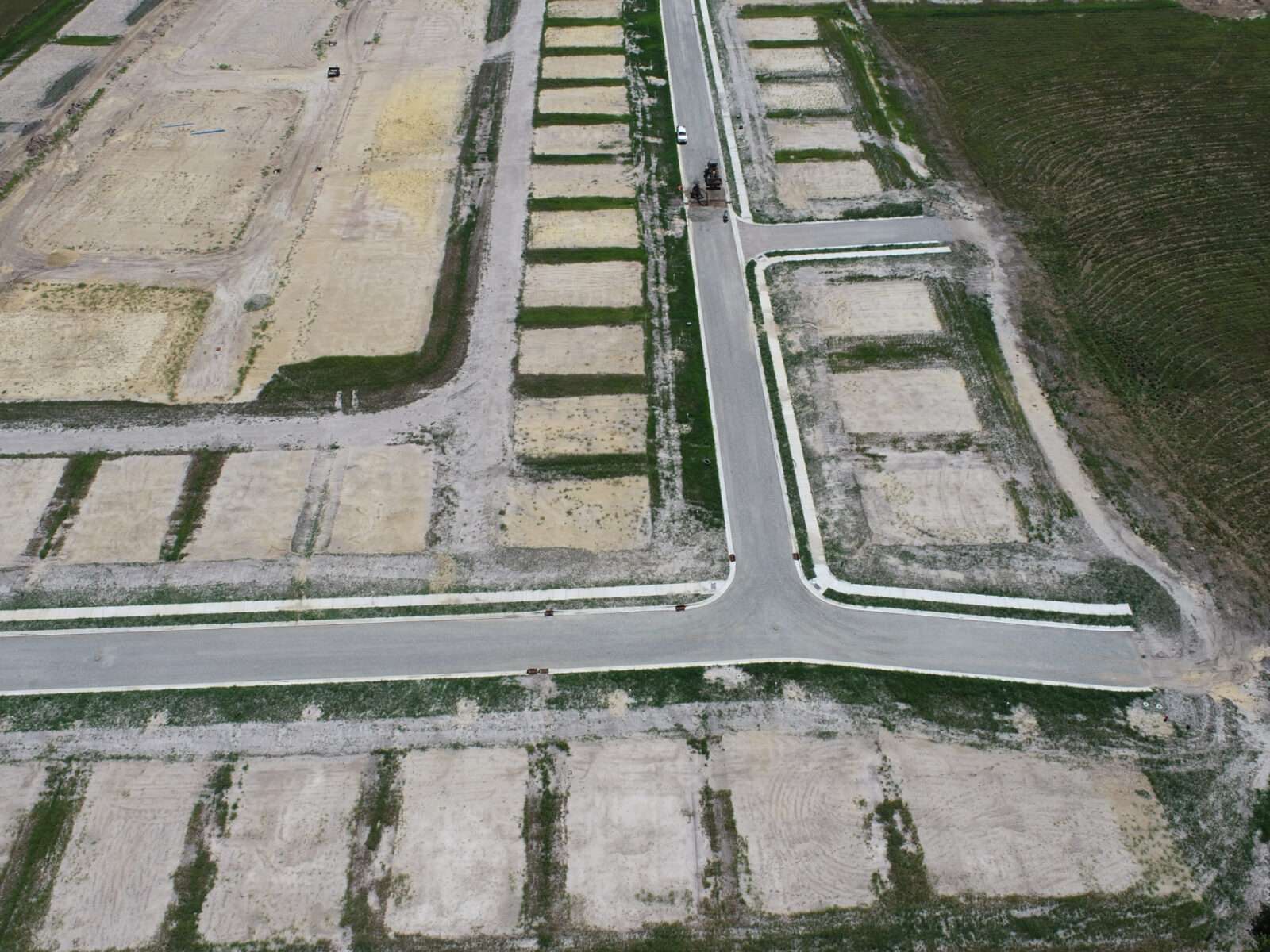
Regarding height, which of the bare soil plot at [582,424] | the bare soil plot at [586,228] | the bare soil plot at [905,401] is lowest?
the bare soil plot at [582,424]

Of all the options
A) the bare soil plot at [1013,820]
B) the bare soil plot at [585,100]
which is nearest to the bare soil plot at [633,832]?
the bare soil plot at [1013,820]

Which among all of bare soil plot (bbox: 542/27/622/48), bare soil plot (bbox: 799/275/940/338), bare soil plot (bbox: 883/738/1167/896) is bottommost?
bare soil plot (bbox: 883/738/1167/896)

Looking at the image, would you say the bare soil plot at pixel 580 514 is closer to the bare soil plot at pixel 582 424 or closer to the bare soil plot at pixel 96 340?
the bare soil plot at pixel 582 424

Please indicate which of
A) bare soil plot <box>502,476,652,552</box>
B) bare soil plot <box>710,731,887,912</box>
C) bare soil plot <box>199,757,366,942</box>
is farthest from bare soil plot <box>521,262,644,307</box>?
bare soil plot <box>199,757,366,942</box>

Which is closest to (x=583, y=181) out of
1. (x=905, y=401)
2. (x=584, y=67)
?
(x=584, y=67)

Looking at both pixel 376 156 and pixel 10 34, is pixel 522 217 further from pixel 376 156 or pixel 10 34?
pixel 10 34

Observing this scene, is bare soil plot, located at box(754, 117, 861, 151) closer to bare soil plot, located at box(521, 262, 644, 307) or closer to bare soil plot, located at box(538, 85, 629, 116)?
bare soil plot, located at box(538, 85, 629, 116)
